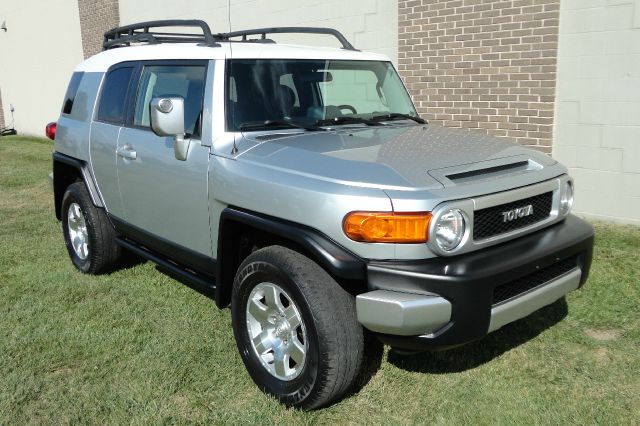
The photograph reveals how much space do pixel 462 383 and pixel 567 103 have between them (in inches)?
174

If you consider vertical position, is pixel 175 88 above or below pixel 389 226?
above

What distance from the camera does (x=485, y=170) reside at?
131 inches

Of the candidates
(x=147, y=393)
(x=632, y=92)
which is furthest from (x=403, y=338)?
(x=632, y=92)

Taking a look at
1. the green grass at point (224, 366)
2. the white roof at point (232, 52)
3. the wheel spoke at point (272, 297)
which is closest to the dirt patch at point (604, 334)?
the green grass at point (224, 366)

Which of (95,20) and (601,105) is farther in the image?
(95,20)

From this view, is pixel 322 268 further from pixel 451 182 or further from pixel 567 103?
pixel 567 103

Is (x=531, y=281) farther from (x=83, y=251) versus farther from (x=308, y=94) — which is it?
(x=83, y=251)

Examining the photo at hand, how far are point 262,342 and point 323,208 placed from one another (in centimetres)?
94

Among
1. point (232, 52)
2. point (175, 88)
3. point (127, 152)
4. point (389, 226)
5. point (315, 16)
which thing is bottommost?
point (389, 226)

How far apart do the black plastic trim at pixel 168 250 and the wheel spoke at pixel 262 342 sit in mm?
561

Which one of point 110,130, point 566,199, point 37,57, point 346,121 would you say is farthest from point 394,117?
point 37,57

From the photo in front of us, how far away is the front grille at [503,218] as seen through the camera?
312cm

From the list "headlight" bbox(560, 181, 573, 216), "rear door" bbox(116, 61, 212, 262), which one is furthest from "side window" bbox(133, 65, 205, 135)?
"headlight" bbox(560, 181, 573, 216)

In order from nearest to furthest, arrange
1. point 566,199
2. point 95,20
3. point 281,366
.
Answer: point 281,366 → point 566,199 → point 95,20
